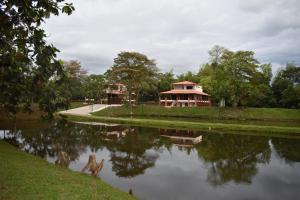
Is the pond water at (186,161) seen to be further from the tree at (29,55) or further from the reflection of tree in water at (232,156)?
the tree at (29,55)

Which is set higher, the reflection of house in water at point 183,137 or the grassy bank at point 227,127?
the grassy bank at point 227,127

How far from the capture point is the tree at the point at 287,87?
66250 mm

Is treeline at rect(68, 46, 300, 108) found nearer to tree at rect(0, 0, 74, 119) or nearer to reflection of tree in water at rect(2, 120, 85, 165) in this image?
reflection of tree in water at rect(2, 120, 85, 165)

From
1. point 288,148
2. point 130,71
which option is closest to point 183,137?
point 288,148

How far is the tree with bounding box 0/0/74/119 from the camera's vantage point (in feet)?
22.7

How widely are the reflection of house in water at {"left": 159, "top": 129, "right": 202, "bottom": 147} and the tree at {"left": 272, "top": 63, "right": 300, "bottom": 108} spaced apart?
118 ft

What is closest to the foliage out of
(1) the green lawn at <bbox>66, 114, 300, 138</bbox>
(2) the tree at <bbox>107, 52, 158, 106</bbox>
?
(2) the tree at <bbox>107, 52, 158, 106</bbox>

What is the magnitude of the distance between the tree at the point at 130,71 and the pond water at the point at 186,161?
106 ft

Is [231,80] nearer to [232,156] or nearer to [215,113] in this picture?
A: [215,113]

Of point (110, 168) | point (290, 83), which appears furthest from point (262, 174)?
point (290, 83)

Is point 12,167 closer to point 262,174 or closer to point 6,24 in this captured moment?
point 6,24

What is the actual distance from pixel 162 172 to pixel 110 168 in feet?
10.9

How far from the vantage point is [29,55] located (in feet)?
24.9

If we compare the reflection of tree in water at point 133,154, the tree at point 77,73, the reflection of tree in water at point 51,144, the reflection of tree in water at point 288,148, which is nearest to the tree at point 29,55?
the reflection of tree in water at point 133,154
